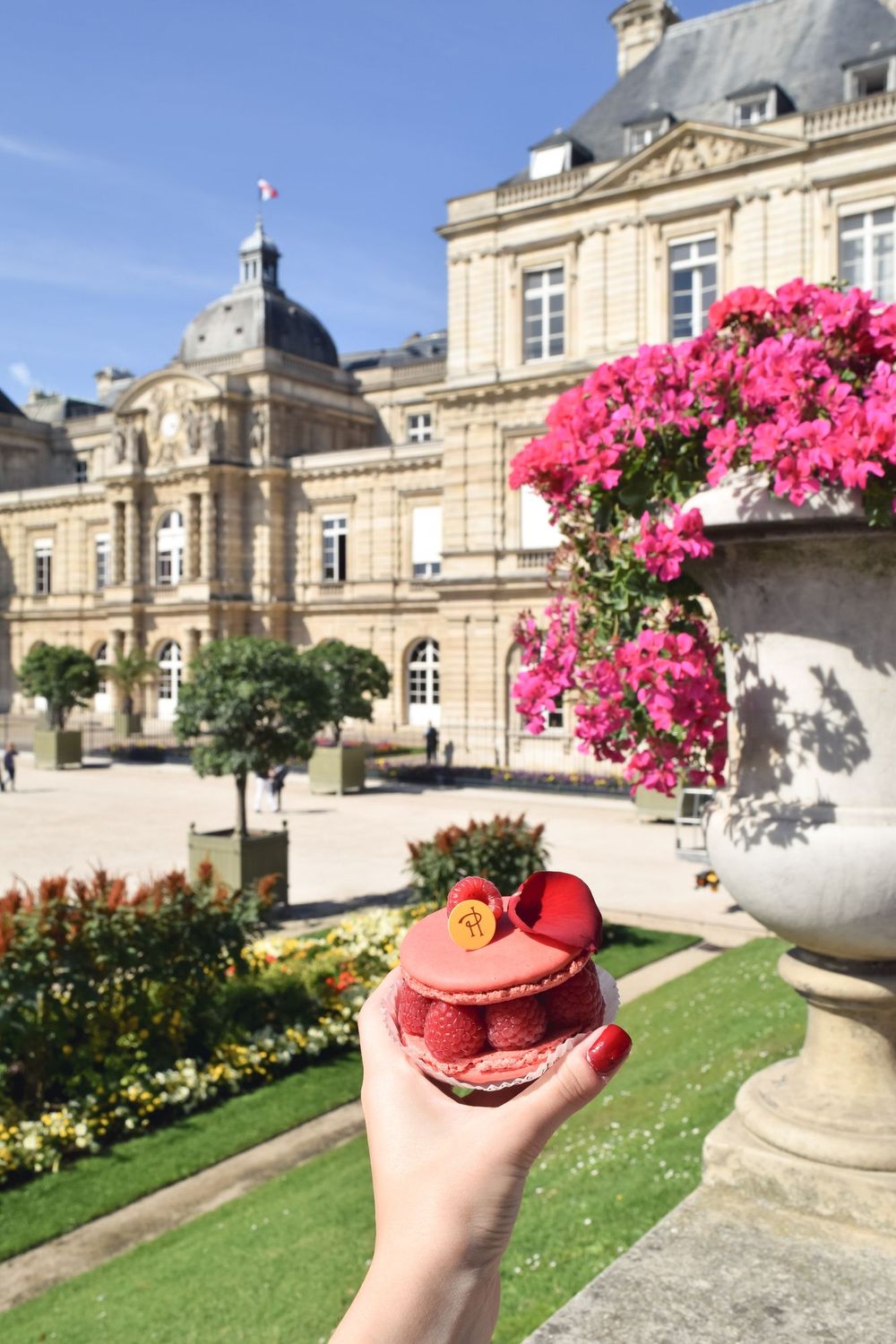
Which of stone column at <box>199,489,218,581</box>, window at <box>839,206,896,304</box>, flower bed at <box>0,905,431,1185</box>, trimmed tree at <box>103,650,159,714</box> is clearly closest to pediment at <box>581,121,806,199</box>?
window at <box>839,206,896,304</box>

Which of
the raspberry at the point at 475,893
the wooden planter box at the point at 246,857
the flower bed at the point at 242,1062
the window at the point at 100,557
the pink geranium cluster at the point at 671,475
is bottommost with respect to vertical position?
the flower bed at the point at 242,1062

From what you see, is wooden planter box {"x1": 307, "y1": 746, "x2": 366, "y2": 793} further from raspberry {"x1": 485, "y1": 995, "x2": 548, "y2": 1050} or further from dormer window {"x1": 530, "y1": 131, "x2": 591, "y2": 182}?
raspberry {"x1": 485, "y1": 995, "x2": 548, "y2": 1050}

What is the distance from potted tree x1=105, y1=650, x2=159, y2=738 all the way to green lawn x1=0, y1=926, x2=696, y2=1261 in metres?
32.1

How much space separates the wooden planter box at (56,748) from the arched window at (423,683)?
39.2ft

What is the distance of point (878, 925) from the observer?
12.1ft

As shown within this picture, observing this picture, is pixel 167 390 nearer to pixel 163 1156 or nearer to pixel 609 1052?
pixel 163 1156

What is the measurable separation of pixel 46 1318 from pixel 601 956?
6.77 metres

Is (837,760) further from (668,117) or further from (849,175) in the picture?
(668,117)

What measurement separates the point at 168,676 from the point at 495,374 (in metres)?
21.6

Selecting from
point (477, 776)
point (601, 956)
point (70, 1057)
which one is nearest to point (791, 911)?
point (70, 1057)

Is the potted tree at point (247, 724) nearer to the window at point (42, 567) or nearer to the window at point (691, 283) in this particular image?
the window at point (691, 283)

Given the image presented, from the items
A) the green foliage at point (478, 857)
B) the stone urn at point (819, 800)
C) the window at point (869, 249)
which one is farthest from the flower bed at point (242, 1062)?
the window at point (869, 249)

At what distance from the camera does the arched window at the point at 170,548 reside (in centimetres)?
4472

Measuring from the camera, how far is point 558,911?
184 cm
